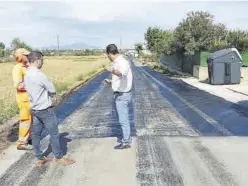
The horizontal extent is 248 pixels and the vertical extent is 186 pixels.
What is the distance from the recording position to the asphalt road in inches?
234

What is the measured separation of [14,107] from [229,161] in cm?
818

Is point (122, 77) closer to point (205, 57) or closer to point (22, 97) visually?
point (22, 97)

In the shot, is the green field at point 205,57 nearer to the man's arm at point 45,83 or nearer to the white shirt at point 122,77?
the white shirt at point 122,77

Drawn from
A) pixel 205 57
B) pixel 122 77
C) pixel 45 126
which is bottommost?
pixel 45 126

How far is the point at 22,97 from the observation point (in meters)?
7.83

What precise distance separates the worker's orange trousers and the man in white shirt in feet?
4.97

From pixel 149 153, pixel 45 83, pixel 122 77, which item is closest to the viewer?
pixel 45 83

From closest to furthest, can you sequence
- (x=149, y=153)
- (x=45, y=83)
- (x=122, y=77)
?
(x=45, y=83)
(x=149, y=153)
(x=122, y=77)

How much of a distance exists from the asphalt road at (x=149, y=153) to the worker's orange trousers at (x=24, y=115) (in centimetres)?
32

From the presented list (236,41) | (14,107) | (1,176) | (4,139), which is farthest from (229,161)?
(236,41)

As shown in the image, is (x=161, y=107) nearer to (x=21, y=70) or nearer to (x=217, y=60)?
(x=21, y=70)

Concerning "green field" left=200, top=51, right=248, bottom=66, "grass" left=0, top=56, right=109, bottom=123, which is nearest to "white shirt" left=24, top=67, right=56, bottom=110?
"grass" left=0, top=56, right=109, bottom=123

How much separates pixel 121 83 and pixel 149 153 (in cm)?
128

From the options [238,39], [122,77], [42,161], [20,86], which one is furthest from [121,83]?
[238,39]
